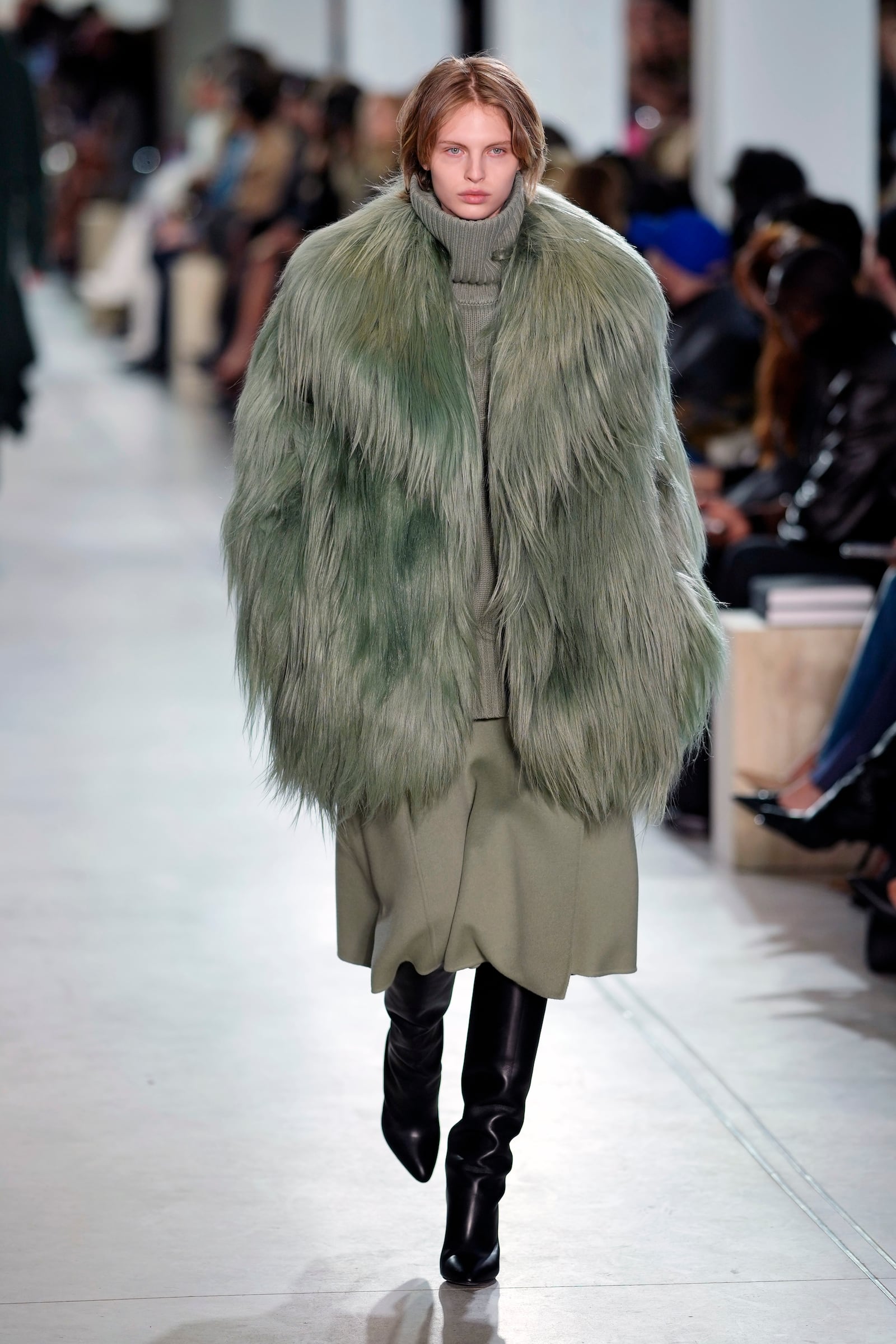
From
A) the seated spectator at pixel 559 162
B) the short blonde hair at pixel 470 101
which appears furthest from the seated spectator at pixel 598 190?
the short blonde hair at pixel 470 101

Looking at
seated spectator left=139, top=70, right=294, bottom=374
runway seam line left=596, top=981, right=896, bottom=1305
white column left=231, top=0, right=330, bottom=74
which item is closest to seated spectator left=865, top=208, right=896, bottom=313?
runway seam line left=596, top=981, right=896, bottom=1305

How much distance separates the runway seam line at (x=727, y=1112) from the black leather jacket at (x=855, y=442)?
4.04ft

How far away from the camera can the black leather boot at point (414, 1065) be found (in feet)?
7.76

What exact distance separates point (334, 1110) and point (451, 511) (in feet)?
3.22

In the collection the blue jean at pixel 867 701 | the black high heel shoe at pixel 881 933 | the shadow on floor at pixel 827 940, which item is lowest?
the shadow on floor at pixel 827 940

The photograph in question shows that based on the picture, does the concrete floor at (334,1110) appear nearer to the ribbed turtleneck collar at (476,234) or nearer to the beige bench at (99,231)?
the ribbed turtleneck collar at (476,234)

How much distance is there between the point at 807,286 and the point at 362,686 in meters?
2.46

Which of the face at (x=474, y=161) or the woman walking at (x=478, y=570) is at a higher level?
the face at (x=474, y=161)

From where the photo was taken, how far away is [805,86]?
639 cm

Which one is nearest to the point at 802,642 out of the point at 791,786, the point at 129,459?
the point at 791,786

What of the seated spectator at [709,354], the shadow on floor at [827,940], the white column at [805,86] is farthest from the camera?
the white column at [805,86]

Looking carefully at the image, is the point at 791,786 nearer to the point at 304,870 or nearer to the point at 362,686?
the point at 304,870

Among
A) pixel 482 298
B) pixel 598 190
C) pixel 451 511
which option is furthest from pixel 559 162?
pixel 451 511

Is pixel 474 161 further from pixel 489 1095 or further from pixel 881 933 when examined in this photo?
pixel 881 933
